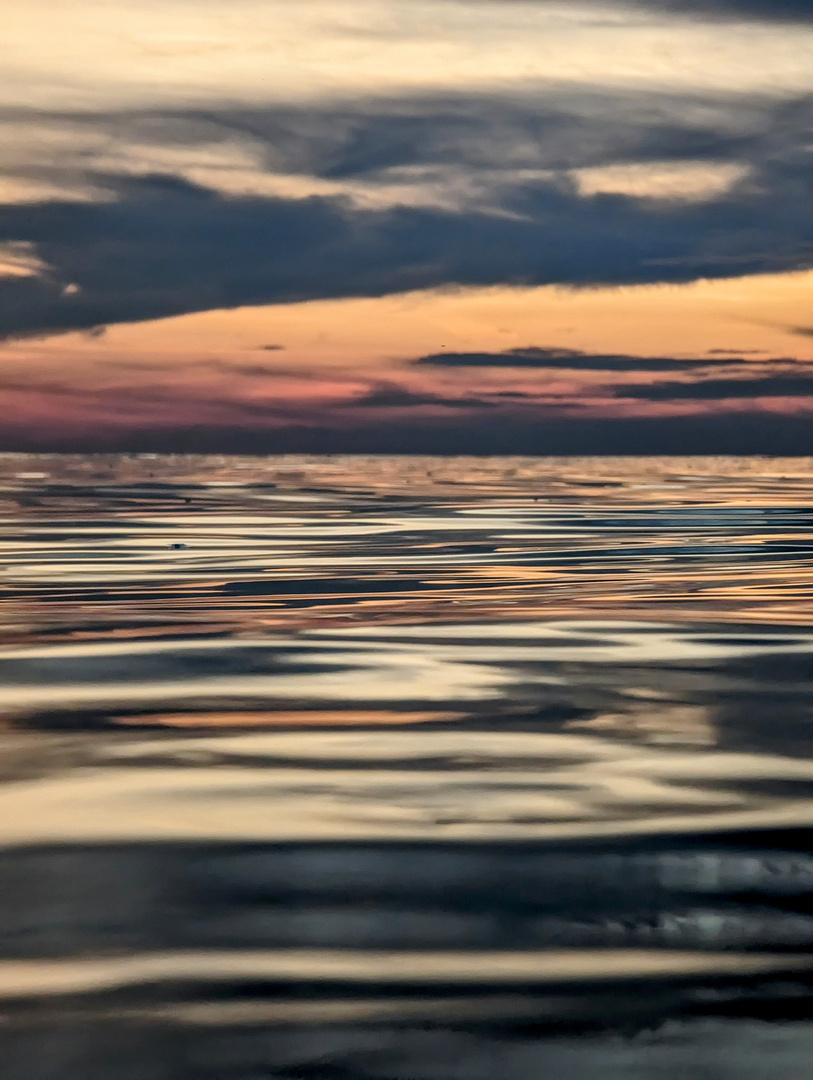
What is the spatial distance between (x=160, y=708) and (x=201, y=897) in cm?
376

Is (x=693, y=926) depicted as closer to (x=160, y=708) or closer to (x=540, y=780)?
(x=540, y=780)

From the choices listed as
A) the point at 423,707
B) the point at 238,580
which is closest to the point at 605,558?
the point at 238,580

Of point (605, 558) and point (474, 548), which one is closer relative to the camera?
point (605, 558)

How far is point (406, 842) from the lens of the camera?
584 cm

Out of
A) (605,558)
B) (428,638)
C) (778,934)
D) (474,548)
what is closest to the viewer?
(778,934)

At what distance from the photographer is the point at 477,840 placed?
588 centimetres

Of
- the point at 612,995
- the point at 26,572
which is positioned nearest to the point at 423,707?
the point at 612,995

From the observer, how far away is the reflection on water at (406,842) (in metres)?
3.99

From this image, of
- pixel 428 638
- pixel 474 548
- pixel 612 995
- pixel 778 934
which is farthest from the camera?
pixel 474 548

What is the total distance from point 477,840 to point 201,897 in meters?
1.24

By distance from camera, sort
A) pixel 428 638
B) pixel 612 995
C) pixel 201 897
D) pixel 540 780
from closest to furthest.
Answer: pixel 612 995 → pixel 201 897 → pixel 540 780 → pixel 428 638

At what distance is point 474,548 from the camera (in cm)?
2264

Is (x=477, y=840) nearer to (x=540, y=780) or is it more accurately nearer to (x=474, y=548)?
(x=540, y=780)

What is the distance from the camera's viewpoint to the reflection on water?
399 centimetres
